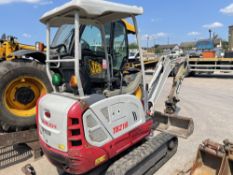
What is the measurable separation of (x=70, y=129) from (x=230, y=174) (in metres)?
2.02

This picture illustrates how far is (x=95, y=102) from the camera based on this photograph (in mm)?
2637

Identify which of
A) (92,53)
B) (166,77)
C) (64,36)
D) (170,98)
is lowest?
(170,98)

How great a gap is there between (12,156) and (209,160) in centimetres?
306

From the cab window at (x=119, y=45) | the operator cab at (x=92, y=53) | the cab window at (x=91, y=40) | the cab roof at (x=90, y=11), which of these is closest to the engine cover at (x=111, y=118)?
the operator cab at (x=92, y=53)

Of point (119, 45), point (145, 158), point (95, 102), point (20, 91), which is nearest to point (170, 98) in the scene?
point (119, 45)

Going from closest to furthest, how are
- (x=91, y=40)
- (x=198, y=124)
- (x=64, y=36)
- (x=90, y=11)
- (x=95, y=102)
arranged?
1. (x=90, y=11)
2. (x=95, y=102)
3. (x=91, y=40)
4. (x=64, y=36)
5. (x=198, y=124)

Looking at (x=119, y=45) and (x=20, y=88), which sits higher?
(x=119, y=45)

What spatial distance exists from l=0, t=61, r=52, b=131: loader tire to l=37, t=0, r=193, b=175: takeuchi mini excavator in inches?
31.2

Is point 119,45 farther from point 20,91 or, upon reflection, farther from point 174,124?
point 174,124

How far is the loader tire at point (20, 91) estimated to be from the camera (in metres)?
3.85

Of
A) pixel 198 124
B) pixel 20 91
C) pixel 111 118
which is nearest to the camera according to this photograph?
pixel 111 118

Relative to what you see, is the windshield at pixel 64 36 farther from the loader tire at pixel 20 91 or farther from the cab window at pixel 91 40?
the loader tire at pixel 20 91

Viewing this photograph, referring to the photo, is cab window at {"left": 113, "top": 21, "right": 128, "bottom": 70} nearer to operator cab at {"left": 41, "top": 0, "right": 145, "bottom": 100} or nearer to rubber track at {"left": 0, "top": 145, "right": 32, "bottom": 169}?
operator cab at {"left": 41, "top": 0, "right": 145, "bottom": 100}

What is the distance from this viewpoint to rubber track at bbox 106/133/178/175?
9.32 ft
